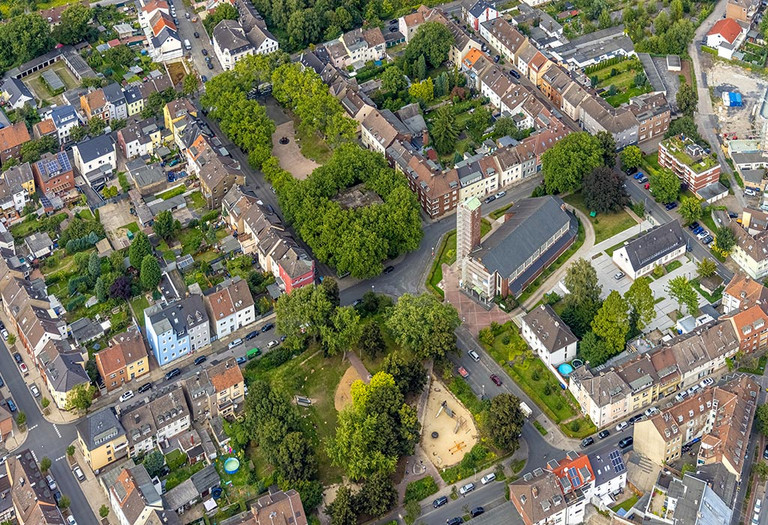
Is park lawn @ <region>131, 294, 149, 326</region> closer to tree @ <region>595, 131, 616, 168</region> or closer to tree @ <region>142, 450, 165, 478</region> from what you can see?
tree @ <region>142, 450, 165, 478</region>

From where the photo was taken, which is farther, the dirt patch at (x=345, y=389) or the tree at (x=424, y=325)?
the tree at (x=424, y=325)

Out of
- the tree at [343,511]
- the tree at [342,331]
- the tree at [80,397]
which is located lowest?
the tree at [343,511]

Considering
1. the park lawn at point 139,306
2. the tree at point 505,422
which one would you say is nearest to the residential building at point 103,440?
the park lawn at point 139,306

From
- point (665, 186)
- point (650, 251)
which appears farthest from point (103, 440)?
point (665, 186)

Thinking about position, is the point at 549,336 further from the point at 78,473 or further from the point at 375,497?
the point at 78,473

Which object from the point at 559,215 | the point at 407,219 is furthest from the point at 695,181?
the point at 407,219

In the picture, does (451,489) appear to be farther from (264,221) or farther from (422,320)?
(264,221)

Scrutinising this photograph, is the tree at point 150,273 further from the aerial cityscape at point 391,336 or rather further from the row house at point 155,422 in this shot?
the row house at point 155,422

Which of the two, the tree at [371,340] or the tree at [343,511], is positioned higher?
the tree at [371,340]

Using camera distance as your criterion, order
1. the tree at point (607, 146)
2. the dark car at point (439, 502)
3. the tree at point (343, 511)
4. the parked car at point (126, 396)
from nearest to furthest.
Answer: the tree at point (343, 511), the dark car at point (439, 502), the parked car at point (126, 396), the tree at point (607, 146)
